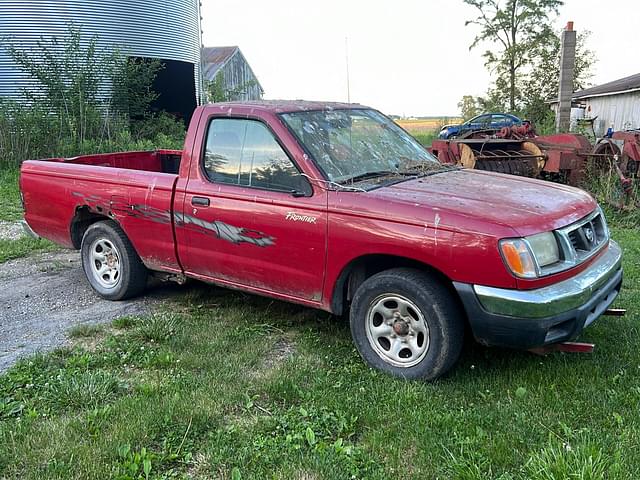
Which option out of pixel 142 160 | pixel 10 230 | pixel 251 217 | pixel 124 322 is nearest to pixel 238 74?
pixel 10 230

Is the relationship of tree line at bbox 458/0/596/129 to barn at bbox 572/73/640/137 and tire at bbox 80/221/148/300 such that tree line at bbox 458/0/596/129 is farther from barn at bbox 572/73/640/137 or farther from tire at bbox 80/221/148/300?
tire at bbox 80/221/148/300

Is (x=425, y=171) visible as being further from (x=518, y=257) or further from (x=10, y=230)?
(x=10, y=230)

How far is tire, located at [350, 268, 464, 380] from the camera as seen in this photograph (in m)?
3.64

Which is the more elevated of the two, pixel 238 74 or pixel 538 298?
pixel 238 74

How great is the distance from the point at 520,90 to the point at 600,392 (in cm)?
3570

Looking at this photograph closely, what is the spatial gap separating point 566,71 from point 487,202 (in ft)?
43.9

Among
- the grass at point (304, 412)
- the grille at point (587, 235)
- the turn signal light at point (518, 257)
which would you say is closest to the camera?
the grass at point (304, 412)

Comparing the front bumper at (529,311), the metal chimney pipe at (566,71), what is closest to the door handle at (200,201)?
the front bumper at (529,311)

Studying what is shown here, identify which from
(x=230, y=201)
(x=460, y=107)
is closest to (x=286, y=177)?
(x=230, y=201)

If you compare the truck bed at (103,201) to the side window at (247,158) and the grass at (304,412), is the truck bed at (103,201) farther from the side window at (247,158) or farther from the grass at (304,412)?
the grass at (304,412)

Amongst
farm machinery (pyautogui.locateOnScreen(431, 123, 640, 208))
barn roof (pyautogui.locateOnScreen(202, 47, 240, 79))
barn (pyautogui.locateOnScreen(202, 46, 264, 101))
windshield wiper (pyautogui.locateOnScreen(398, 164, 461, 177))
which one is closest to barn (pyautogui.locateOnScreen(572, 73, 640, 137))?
farm machinery (pyautogui.locateOnScreen(431, 123, 640, 208))

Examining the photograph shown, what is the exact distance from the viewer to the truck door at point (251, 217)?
4148 mm

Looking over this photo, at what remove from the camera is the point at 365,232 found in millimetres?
3838

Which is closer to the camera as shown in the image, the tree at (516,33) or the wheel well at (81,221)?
the wheel well at (81,221)
